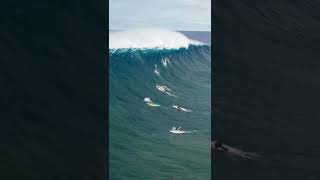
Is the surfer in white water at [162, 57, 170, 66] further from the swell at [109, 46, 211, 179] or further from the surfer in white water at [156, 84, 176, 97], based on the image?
the surfer in white water at [156, 84, 176, 97]
